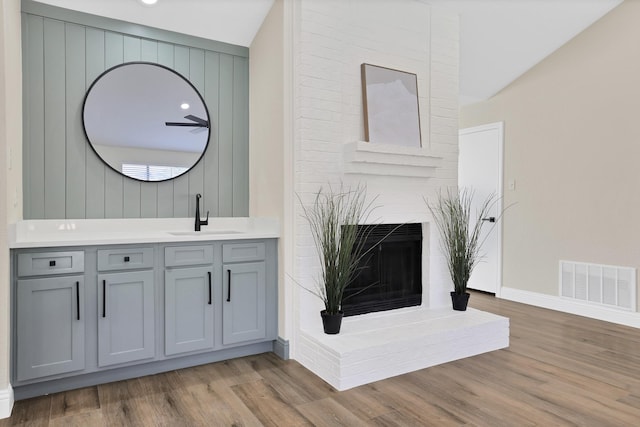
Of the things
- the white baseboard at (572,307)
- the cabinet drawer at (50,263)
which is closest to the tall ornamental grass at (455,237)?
the white baseboard at (572,307)

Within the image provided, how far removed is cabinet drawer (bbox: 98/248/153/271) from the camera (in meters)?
2.49

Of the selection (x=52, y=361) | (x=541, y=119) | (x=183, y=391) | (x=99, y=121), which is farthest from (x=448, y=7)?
(x=52, y=361)

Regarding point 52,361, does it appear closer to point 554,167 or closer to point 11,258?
point 11,258

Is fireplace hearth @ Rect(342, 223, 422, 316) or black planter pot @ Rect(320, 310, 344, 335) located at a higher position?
fireplace hearth @ Rect(342, 223, 422, 316)

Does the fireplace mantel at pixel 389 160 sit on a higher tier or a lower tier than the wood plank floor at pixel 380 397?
higher

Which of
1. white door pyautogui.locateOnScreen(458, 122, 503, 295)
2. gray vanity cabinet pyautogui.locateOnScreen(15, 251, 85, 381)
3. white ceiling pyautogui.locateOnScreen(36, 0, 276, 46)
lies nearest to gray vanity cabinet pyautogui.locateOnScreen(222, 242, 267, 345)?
gray vanity cabinet pyautogui.locateOnScreen(15, 251, 85, 381)

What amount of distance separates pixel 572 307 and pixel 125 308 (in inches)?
155

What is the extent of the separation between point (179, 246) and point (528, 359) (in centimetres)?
245

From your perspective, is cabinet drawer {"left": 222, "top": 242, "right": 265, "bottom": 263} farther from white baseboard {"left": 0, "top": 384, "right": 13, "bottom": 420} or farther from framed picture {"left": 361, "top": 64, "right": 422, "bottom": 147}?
white baseboard {"left": 0, "top": 384, "right": 13, "bottom": 420}

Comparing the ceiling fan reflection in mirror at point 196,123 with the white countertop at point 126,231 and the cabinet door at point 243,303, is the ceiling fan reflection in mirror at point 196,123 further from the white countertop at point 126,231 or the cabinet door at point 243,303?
the cabinet door at point 243,303

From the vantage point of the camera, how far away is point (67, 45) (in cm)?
288

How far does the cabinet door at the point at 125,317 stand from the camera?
97.7 inches

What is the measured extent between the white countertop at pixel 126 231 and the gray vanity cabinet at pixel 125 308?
119mm

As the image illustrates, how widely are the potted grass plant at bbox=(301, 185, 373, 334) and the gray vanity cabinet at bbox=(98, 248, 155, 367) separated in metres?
1.07
